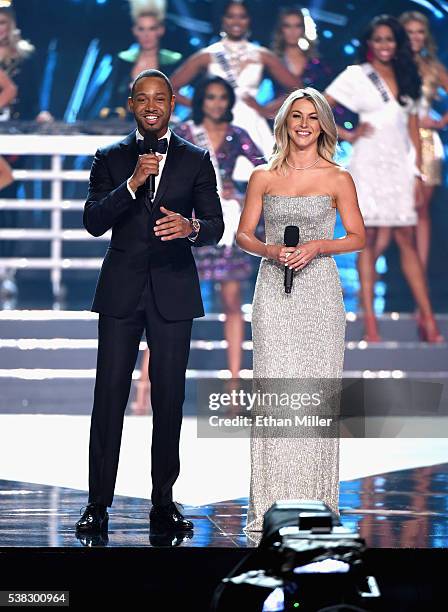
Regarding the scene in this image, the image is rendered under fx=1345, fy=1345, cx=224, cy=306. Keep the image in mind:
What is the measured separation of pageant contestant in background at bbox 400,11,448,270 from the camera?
8.25 meters

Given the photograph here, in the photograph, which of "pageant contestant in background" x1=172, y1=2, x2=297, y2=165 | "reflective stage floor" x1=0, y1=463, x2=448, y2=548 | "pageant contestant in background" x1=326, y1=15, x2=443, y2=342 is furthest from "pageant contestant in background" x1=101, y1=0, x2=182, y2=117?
"reflective stage floor" x1=0, y1=463, x2=448, y2=548

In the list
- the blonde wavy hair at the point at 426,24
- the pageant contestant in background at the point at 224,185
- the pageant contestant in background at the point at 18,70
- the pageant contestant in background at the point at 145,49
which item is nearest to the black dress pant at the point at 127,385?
the pageant contestant in background at the point at 224,185

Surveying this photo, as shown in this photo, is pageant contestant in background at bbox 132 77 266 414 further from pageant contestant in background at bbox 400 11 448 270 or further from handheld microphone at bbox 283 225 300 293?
handheld microphone at bbox 283 225 300 293

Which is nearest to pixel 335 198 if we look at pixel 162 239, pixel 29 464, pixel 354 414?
pixel 162 239

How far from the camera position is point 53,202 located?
8.33 m

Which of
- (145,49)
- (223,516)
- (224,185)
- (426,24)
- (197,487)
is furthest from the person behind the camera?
(426,24)

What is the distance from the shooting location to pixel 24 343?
27.1ft

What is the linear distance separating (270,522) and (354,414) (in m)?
4.77

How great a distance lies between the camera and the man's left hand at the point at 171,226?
3930 millimetres

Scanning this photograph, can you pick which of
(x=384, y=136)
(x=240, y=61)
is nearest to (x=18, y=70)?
(x=240, y=61)

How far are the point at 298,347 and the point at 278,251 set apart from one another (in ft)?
1.21

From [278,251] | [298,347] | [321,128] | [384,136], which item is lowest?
[298,347]

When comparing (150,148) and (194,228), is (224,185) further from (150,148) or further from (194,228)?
(150,148)

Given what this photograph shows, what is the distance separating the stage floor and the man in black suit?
0.68 ft
